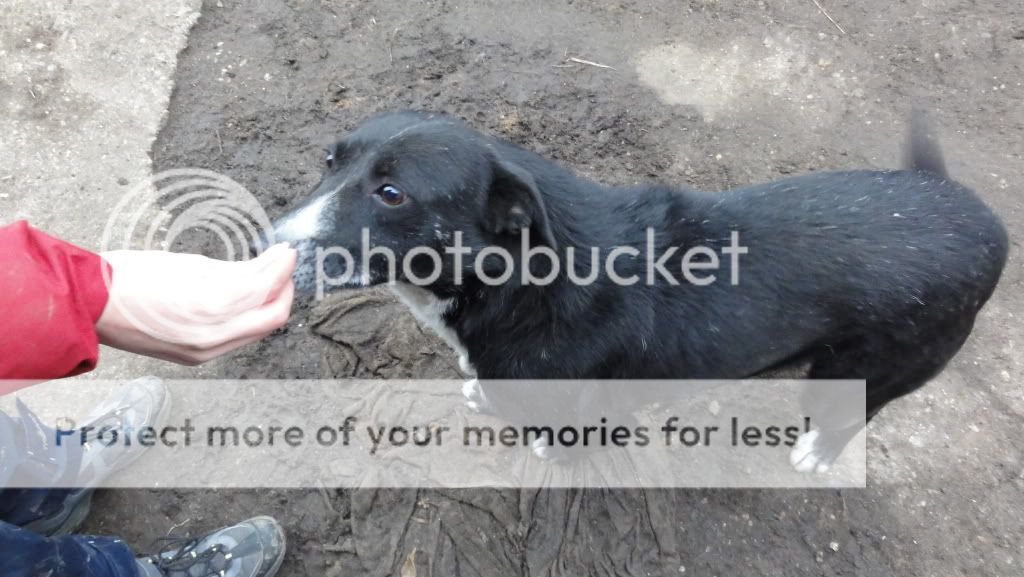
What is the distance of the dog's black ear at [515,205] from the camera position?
6.59 feet

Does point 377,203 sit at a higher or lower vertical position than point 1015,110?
higher

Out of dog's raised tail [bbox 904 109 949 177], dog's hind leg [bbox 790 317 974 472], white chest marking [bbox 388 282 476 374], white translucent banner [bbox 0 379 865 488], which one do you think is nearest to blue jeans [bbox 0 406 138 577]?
white translucent banner [bbox 0 379 865 488]

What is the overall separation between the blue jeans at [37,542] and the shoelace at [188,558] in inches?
13.0

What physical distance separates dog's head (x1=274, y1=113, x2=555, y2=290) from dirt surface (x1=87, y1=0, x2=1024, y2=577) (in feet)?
4.05

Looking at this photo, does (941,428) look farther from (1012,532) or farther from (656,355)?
(656,355)

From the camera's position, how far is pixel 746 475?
9.96 ft

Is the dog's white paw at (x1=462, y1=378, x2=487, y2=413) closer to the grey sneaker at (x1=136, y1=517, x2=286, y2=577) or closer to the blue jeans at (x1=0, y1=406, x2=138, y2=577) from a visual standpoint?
the grey sneaker at (x1=136, y1=517, x2=286, y2=577)

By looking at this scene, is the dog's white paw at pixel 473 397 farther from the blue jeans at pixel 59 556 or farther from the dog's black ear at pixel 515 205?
the blue jeans at pixel 59 556

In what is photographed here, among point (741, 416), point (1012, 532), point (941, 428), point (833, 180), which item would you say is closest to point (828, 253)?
point (833, 180)

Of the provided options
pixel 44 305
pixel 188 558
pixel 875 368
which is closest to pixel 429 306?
pixel 44 305

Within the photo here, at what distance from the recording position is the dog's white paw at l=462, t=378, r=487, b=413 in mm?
3100

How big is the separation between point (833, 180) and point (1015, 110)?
9.29 ft

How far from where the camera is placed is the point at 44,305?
1.42 metres

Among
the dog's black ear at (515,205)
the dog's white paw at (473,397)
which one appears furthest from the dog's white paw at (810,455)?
the dog's black ear at (515,205)
